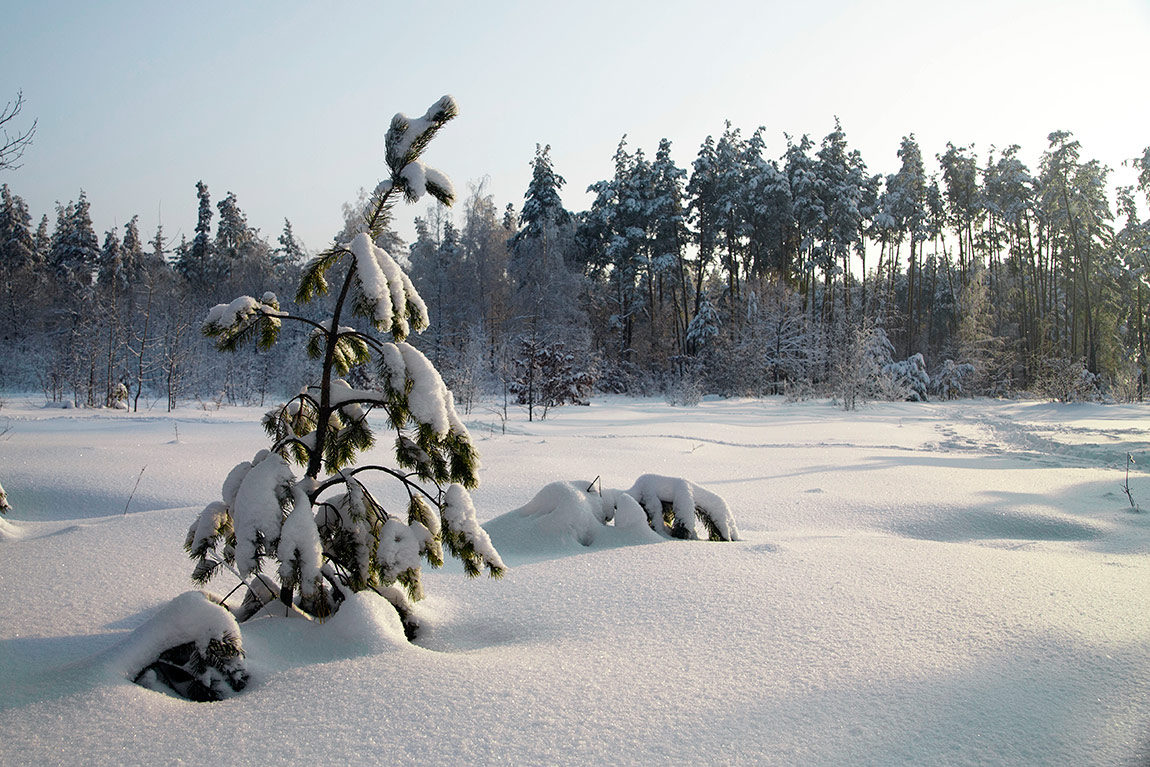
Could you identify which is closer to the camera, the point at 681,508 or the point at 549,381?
the point at 681,508

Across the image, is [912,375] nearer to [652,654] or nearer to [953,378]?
[953,378]

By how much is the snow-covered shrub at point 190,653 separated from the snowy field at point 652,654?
0.16ft

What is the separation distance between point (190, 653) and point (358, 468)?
0.66 meters

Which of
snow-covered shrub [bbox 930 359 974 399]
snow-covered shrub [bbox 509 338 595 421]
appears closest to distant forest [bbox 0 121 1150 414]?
snow-covered shrub [bbox 930 359 974 399]

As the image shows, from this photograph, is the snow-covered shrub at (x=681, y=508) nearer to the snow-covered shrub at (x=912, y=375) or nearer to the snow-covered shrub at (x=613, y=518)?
the snow-covered shrub at (x=613, y=518)

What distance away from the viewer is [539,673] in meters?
1.64

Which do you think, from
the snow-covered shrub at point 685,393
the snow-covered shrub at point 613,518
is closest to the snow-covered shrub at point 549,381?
the snow-covered shrub at point 685,393

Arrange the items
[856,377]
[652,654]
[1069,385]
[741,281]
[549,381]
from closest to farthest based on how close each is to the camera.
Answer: [652,654] < [549,381] < [856,377] < [1069,385] < [741,281]

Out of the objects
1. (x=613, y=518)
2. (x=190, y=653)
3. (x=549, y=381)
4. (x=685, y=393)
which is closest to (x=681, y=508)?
(x=613, y=518)

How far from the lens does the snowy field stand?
4.22 ft

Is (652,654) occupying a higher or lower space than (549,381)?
lower

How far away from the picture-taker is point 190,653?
157 cm

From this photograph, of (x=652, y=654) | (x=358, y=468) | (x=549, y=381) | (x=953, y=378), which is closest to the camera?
(x=652, y=654)

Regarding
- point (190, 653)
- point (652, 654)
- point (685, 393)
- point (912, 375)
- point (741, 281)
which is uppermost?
point (741, 281)
